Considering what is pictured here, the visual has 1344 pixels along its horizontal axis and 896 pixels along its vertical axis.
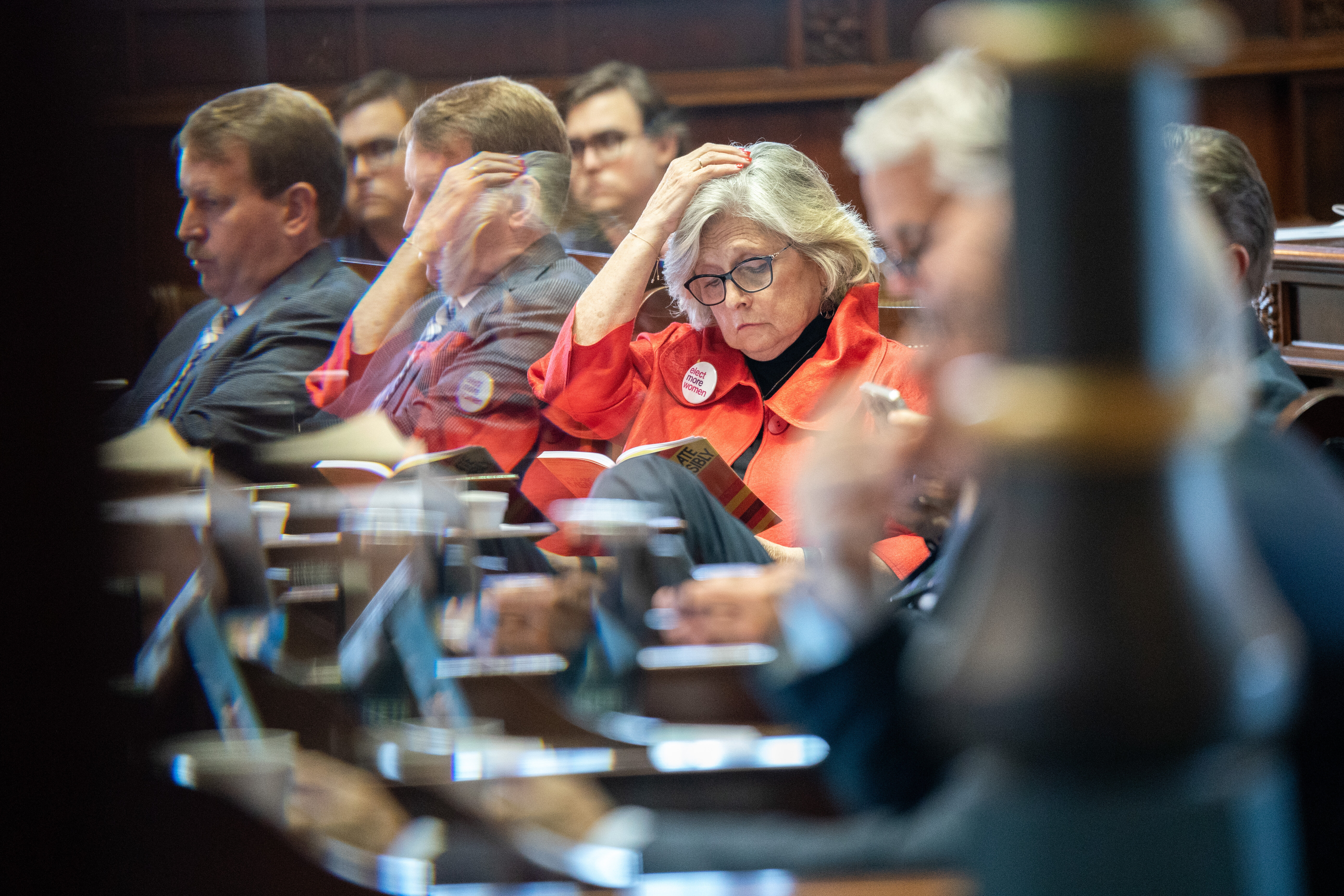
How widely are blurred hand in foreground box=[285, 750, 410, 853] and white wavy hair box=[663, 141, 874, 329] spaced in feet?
4.31

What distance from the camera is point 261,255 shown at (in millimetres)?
1774

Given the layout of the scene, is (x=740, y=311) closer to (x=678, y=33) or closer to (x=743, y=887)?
(x=743, y=887)

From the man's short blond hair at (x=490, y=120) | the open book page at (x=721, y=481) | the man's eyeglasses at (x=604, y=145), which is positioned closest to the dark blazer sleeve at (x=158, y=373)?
the man's short blond hair at (x=490, y=120)

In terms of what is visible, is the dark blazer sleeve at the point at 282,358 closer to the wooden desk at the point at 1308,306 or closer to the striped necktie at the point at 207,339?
the striped necktie at the point at 207,339

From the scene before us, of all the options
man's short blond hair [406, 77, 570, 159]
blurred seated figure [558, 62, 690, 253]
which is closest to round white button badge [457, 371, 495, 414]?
man's short blond hair [406, 77, 570, 159]

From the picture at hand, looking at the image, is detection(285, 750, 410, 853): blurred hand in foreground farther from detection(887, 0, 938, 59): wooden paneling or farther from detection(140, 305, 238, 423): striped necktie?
detection(887, 0, 938, 59): wooden paneling

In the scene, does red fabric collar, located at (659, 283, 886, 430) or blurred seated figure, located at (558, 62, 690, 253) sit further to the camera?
blurred seated figure, located at (558, 62, 690, 253)

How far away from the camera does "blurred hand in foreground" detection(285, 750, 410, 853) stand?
1.16 feet

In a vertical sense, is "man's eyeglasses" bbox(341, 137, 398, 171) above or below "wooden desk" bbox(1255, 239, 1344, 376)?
above

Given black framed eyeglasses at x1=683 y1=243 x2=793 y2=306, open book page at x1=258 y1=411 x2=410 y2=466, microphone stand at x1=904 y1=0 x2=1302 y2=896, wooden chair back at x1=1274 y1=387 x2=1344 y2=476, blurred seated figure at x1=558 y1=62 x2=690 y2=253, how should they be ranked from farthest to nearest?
blurred seated figure at x1=558 y1=62 x2=690 y2=253 → black framed eyeglasses at x1=683 y1=243 x2=793 y2=306 → wooden chair back at x1=1274 y1=387 x2=1344 y2=476 → open book page at x1=258 y1=411 x2=410 y2=466 → microphone stand at x1=904 y1=0 x2=1302 y2=896

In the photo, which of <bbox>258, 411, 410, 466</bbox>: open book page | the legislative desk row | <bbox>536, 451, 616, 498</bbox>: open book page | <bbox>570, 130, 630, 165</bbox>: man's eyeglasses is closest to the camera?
the legislative desk row

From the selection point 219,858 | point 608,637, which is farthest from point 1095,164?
point 608,637

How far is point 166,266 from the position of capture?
1075 millimetres

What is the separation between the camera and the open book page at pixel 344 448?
1.01m
